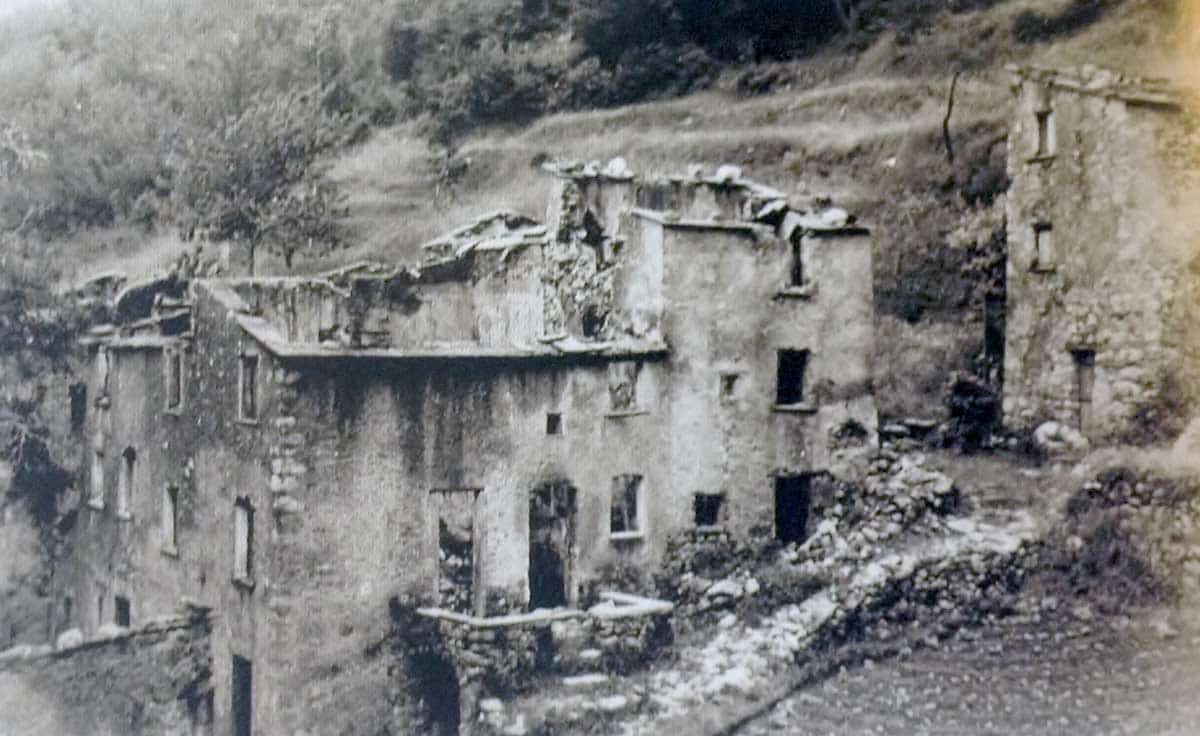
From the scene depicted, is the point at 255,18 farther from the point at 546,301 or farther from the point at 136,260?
the point at 546,301

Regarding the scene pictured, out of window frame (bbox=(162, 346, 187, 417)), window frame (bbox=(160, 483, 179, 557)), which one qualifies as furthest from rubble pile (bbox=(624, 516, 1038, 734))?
window frame (bbox=(162, 346, 187, 417))

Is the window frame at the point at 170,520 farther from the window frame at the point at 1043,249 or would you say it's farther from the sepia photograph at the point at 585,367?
the window frame at the point at 1043,249

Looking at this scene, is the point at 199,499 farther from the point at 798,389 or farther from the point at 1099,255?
the point at 1099,255

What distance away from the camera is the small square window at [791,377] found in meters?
8.29

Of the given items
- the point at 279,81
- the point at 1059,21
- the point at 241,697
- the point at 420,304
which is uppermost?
the point at 279,81

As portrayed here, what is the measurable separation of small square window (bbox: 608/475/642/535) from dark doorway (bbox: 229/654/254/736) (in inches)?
91.5

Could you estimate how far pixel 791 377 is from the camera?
8398 mm

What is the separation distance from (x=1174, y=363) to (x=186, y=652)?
19.2 ft

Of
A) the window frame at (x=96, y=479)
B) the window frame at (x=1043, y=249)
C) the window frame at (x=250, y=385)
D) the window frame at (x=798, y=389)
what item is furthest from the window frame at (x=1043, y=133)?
the window frame at (x=96, y=479)

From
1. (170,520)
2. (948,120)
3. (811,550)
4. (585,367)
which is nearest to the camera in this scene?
(948,120)

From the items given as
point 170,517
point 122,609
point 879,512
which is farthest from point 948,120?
point 122,609

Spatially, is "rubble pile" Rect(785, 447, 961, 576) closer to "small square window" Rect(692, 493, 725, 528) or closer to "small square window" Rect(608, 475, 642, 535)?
"small square window" Rect(692, 493, 725, 528)

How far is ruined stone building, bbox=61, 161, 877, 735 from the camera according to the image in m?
7.81

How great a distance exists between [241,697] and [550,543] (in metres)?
2.24
